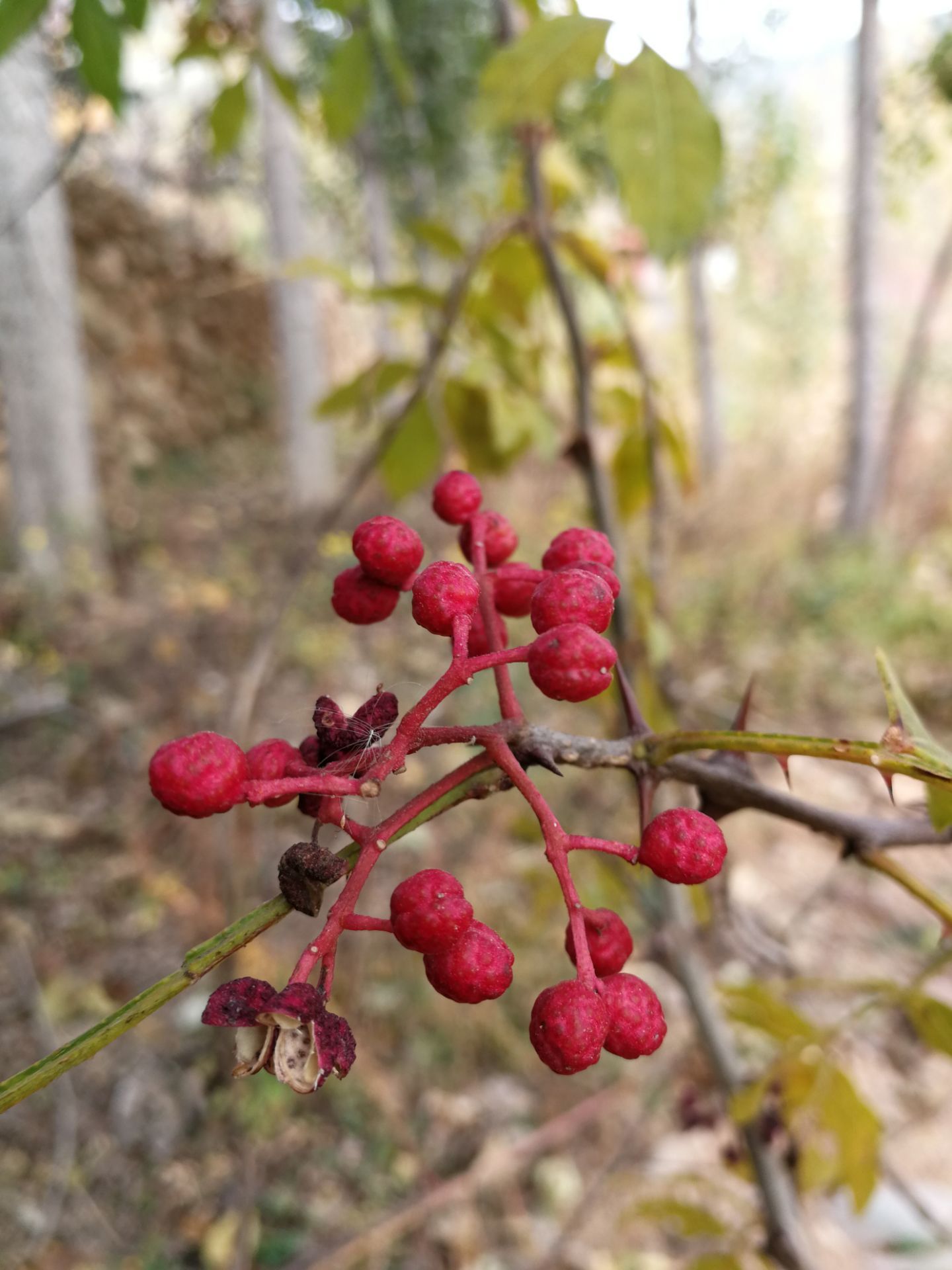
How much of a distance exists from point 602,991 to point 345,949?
10.8 feet

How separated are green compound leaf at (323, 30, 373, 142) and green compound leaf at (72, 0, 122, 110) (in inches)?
16.5

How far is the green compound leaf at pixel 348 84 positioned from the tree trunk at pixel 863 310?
7.23 meters

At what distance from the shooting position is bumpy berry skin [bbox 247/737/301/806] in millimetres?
577

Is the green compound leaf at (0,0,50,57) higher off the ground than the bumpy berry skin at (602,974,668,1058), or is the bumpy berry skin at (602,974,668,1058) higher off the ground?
the green compound leaf at (0,0,50,57)

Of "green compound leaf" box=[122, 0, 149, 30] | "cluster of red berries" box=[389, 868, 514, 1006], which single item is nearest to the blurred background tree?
"green compound leaf" box=[122, 0, 149, 30]

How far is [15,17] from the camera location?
3.18 feet

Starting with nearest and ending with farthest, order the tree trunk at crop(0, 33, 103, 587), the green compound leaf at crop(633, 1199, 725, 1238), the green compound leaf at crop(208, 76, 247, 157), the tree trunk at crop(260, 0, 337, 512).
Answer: the green compound leaf at crop(633, 1199, 725, 1238), the green compound leaf at crop(208, 76, 247, 157), the tree trunk at crop(0, 33, 103, 587), the tree trunk at crop(260, 0, 337, 512)

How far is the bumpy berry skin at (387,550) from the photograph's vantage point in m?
0.65

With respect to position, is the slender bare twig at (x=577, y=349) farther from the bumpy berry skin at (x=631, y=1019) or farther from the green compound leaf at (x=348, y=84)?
the bumpy berry skin at (x=631, y=1019)

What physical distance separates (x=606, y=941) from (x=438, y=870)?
6.5 inches

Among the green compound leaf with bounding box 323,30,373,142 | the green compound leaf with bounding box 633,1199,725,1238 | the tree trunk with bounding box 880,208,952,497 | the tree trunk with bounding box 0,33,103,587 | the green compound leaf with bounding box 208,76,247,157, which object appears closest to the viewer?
the green compound leaf with bounding box 633,1199,725,1238

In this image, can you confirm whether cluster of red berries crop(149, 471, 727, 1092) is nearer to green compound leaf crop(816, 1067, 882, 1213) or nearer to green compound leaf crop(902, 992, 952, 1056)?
green compound leaf crop(902, 992, 952, 1056)

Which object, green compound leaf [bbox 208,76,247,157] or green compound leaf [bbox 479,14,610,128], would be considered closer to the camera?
green compound leaf [bbox 479,14,610,128]

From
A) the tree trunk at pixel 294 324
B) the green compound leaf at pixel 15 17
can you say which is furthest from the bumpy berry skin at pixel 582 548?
the tree trunk at pixel 294 324
